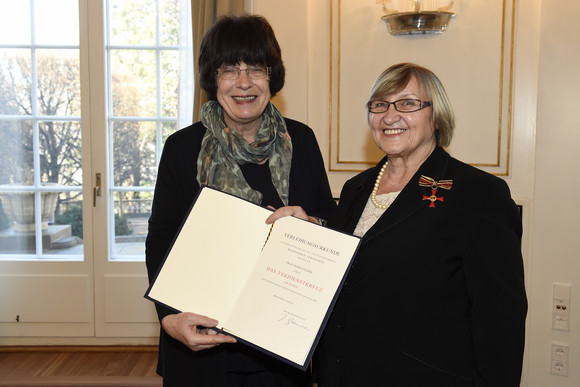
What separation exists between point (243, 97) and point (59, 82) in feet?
8.75

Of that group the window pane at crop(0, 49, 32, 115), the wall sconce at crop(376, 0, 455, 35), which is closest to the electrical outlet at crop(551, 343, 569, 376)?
the wall sconce at crop(376, 0, 455, 35)

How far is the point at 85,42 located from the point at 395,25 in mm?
2201

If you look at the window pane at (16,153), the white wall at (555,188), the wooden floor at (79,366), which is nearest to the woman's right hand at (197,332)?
the wooden floor at (79,366)

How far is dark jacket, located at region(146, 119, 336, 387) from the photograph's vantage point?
1609mm

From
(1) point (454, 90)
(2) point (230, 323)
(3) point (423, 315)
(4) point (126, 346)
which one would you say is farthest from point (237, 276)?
(4) point (126, 346)

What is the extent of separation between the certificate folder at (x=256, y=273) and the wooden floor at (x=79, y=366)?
7.33 feet

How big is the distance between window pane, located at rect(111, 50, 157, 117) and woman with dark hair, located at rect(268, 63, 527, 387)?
267 centimetres

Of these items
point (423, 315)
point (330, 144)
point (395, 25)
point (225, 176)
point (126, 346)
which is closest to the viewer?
point (423, 315)

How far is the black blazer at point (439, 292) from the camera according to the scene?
50.4 inches

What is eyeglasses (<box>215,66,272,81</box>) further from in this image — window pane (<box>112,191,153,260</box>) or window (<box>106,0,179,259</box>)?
window pane (<box>112,191,153,260</box>)

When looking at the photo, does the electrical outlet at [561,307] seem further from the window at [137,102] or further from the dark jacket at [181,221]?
the window at [137,102]

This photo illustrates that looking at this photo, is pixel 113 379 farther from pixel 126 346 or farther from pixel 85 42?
pixel 85 42

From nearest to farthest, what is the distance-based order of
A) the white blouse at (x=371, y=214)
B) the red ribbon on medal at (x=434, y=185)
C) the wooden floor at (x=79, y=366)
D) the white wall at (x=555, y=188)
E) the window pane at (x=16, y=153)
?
the red ribbon on medal at (x=434, y=185) → the white blouse at (x=371, y=214) → the white wall at (x=555, y=188) → the wooden floor at (x=79, y=366) → the window pane at (x=16, y=153)

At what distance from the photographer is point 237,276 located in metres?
1.44
